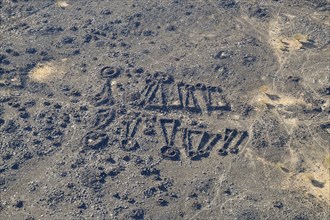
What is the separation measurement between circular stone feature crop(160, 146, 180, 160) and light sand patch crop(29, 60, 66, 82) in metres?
14.8

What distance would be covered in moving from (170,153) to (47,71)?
17115mm

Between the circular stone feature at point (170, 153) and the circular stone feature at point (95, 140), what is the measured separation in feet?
17.8

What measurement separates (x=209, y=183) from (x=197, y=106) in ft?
30.0

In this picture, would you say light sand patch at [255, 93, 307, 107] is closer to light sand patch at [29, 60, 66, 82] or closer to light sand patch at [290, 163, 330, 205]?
light sand patch at [290, 163, 330, 205]

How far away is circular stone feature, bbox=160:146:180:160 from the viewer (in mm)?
47656

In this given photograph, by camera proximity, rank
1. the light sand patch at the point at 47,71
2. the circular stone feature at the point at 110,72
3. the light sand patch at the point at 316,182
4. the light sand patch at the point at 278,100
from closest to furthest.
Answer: the light sand patch at the point at 316,182, the light sand patch at the point at 278,100, the circular stone feature at the point at 110,72, the light sand patch at the point at 47,71

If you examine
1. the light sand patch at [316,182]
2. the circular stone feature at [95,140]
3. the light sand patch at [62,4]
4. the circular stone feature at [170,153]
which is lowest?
the light sand patch at [316,182]

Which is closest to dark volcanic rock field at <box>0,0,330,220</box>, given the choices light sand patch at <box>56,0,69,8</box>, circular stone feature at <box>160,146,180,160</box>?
circular stone feature at <box>160,146,180,160</box>

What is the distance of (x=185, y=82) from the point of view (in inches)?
2130

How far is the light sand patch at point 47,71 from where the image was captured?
2163 inches

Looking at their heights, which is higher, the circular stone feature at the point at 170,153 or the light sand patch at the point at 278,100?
the light sand patch at the point at 278,100

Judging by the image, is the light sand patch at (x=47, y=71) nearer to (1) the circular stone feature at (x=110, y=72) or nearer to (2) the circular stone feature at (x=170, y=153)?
(1) the circular stone feature at (x=110, y=72)

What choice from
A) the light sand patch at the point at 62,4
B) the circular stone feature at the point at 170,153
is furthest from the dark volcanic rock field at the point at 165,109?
the light sand patch at the point at 62,4

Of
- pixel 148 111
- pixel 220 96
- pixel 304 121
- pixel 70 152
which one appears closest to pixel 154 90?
pixel 148 111
